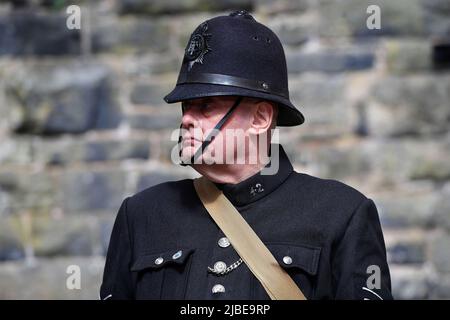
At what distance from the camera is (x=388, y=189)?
17.7 feet

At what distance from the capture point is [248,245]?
9.80 feet

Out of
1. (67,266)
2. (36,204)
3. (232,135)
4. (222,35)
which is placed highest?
(222,35)

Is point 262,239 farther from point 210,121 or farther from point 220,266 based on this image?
point 210,121

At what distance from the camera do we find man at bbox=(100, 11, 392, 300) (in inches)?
116

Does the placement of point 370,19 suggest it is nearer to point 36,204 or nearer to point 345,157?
point 345,157

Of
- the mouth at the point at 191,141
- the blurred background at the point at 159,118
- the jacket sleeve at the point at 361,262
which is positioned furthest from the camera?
the blurred background at the point at 159,118

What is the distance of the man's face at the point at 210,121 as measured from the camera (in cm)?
300

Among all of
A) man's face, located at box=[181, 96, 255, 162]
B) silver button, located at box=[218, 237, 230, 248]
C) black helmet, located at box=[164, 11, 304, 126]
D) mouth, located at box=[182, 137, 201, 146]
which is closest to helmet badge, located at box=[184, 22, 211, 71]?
black helmet, located at box=[164, 11, 304, 126]

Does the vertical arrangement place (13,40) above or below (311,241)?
above

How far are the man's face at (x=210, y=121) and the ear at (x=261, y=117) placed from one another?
2 centimetres

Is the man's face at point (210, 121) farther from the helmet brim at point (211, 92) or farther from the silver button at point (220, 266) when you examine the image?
the silver button at point (220, 266)

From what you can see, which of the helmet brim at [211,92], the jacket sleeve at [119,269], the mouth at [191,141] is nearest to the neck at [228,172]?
the mouth at [191,141]

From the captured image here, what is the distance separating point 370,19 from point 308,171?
3.09 feet
